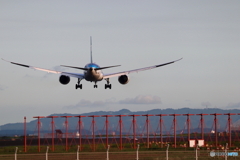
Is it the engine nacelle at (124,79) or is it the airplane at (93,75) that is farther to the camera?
the engine nacelle at (124,79)

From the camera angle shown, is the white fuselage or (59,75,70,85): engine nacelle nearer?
the white fuselage

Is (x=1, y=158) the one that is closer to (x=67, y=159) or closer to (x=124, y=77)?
(x=67, y=159)

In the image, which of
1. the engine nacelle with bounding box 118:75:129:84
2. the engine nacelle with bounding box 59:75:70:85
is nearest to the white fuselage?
the engine nacelle with bounding box 59:75:70:85

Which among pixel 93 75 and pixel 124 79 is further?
pixel 124 79

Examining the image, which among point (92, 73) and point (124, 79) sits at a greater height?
point (92, 73)

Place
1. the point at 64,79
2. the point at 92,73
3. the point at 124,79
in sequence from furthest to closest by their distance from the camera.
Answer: the point at 124,79 < the point at 64,79 < the point at 92,73

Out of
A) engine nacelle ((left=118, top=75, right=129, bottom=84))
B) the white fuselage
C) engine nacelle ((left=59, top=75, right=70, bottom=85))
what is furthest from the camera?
engine nacelle ((left=118, top=75, right=129, bottom=84))

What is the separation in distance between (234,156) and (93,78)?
26.1 meters

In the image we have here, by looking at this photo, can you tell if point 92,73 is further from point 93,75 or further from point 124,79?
point 124,79

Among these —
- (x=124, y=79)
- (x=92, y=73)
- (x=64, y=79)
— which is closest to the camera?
(x=92, y=73)

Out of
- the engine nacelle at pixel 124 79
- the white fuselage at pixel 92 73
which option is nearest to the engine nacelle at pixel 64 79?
the white fuselage at pixel 92 73

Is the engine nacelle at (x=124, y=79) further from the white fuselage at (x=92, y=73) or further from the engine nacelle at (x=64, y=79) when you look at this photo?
the engine nacelle at (x=64, y=79)

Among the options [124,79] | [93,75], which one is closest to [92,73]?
[93,75]

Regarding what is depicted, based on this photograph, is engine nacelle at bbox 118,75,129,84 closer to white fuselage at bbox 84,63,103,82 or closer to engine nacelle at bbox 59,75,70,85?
white fuselage at bbox 84,63,103,82
